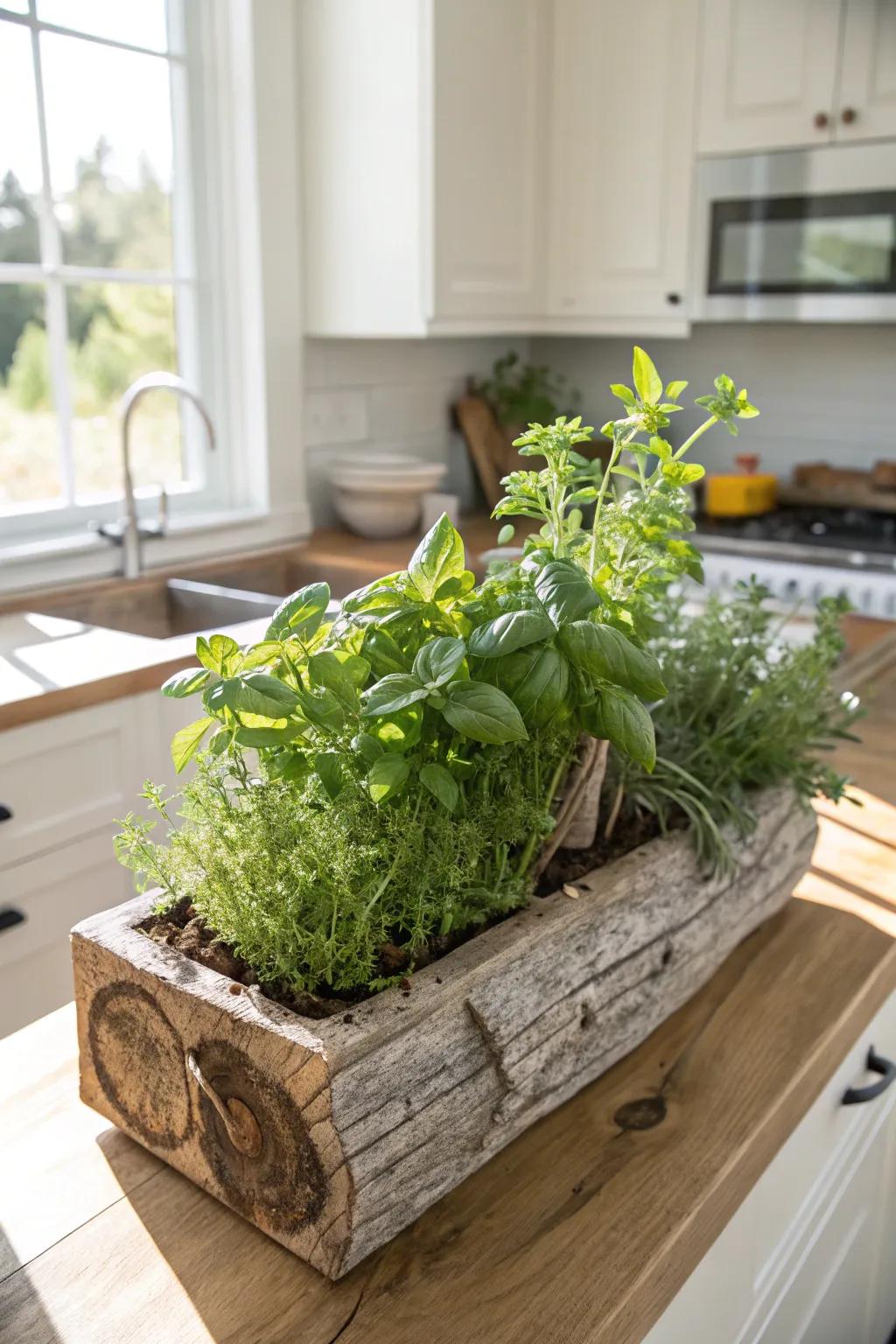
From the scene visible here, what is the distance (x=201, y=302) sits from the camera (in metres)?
2.82

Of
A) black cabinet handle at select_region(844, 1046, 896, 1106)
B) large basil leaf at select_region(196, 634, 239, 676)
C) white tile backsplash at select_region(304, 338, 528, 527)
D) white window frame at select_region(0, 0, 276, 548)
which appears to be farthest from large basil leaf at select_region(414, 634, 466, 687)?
white tile backsplash at select_region(304, 338, 528, 527)

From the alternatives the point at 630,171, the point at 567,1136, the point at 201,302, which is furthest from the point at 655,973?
the point at 630,171

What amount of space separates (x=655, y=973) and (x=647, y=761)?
23 cm

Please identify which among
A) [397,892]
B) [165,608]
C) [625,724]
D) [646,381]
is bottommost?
[165,608]

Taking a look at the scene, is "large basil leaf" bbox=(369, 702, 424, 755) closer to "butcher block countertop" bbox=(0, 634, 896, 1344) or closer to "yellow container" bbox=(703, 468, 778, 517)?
"butcher block countertop" bbox=(0, 634, 896, 1344)

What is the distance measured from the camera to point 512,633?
26.1 inches

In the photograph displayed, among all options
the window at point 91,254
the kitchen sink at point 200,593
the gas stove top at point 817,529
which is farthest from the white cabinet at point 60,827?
the gas stove top at point 817,529

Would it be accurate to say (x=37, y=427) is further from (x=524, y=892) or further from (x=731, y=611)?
(x=524, y=892)

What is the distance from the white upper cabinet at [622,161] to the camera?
2.97 metres

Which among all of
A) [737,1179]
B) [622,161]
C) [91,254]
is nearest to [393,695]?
→ [737,1179]

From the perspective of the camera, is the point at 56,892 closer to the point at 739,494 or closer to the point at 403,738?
the point at 403,738

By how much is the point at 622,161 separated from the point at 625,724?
2774 millimetres

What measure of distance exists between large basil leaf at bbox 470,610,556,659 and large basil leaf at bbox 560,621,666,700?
1cm

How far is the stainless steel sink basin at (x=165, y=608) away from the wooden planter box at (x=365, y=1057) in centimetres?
159
